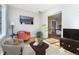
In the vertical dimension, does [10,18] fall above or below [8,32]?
above

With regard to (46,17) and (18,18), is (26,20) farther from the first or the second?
(46,17)

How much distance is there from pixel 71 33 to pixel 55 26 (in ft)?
1.10

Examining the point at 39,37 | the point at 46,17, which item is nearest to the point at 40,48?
the point at 39,37

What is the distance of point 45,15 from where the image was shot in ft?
7.44

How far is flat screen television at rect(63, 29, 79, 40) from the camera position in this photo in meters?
2.12

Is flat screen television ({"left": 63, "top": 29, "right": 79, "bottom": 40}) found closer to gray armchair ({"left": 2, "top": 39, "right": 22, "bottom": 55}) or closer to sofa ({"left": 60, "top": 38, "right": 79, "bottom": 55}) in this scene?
sofa ({"left": 60, "top": 38, "right": 79, "bottom": 55})

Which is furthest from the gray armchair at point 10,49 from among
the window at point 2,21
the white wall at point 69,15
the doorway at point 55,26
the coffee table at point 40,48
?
the white wall at point 69,15

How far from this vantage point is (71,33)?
215 cm

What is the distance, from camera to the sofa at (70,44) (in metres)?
2.11

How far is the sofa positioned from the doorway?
0.52 ft
